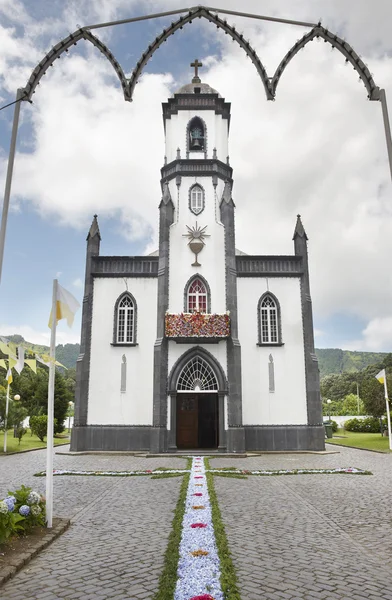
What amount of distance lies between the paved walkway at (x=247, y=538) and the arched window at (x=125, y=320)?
11396 mm

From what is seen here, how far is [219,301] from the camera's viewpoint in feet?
81.8

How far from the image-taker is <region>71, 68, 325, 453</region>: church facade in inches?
934

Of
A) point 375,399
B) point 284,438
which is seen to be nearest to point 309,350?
point 284,438

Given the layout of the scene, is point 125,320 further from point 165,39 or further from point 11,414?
point 165,39

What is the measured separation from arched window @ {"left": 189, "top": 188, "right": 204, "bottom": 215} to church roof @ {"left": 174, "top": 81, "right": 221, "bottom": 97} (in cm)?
659

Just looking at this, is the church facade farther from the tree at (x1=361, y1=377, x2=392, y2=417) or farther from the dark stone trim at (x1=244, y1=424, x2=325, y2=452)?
the tree at (x1=361, y1=377, x2=392, y2=417)

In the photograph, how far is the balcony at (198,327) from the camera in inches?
925

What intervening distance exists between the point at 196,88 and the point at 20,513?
27.3m

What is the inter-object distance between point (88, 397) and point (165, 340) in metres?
4.96

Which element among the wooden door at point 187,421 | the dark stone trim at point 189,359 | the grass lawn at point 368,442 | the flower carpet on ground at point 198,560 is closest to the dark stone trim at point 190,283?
the dark stone trim at point 189,359

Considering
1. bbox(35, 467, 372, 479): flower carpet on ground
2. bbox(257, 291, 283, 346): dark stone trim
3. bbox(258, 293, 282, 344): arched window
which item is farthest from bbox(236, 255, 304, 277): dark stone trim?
bbox(35, 467, 372, 479): flower carpet on ground

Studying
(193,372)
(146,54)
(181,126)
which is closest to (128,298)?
(193,372)

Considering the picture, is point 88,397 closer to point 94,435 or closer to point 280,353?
point 94,435

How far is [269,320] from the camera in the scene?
2566cm
